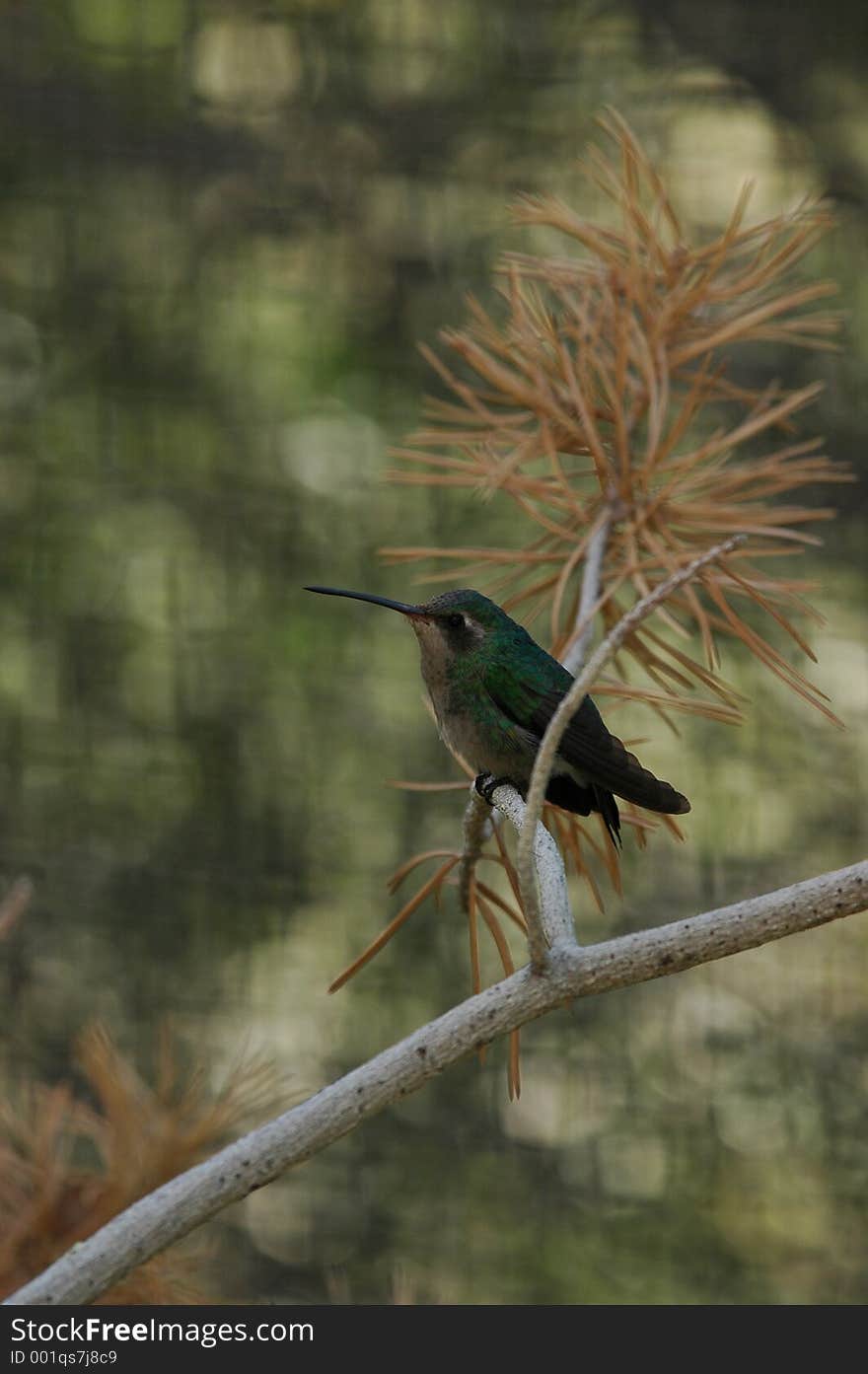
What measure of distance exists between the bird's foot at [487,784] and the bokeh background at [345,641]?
1.78 ft

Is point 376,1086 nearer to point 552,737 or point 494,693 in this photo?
point 552,737

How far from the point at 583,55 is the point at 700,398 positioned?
652mm

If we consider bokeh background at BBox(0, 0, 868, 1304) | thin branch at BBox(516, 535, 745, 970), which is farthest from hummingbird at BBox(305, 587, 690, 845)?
bokeh background at BBox(0, 0, 868, 1304)

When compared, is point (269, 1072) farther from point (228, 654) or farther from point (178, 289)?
point (178, 289)

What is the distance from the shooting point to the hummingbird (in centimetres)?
35

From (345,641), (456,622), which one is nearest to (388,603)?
(456,622)

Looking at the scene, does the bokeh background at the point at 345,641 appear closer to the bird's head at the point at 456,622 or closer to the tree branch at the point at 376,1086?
the bird's head at the point at 456,622

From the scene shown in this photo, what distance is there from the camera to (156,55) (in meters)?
0.98

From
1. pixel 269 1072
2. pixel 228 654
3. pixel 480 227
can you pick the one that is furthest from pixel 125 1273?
pixel 480 227

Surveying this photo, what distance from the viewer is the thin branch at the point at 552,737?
21cm

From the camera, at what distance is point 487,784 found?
1.16ft

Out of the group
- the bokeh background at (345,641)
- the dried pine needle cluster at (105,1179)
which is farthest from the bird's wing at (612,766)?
the bokeh background at (345,641)

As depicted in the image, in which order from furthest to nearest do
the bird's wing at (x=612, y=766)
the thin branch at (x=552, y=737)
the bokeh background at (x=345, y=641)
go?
1. the bokeh background at (x=345, y=641)
2. the bird's wing at (x=612, y=766)
3. the thin branch at (x=552, y=737)

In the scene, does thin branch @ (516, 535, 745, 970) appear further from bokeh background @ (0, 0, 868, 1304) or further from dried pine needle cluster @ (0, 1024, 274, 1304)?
bokeh background @ (0, 0, 868, 1304)
